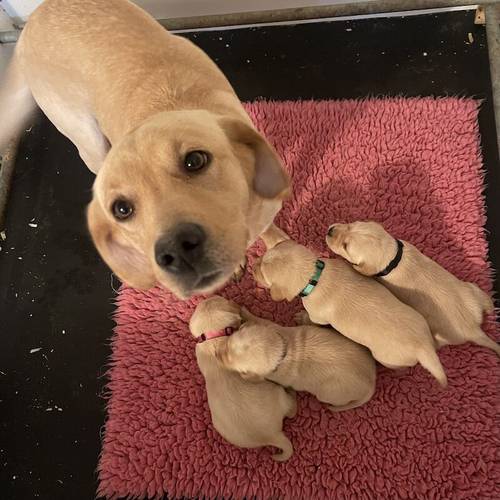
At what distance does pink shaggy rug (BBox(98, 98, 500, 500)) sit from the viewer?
6.87 feet

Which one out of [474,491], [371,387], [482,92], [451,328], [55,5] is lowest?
[474,491]

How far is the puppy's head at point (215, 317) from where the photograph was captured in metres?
2.03

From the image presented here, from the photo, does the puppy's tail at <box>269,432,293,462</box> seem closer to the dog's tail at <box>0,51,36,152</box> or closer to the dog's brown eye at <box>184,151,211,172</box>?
the dog's brown eye at <box>184,151,211,172</box>

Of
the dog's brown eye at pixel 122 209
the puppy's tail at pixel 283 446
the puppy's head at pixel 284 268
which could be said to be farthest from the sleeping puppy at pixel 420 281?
the dog's brown eye at pixel 122 209

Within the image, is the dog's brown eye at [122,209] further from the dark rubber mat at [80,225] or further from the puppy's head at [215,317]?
the dark rubber mat at [80,225]

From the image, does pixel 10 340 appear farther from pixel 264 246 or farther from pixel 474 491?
pixel 474 491

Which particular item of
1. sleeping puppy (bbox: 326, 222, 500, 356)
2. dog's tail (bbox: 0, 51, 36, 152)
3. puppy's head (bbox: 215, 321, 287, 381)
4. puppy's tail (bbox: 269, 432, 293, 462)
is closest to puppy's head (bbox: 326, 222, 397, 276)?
sleeping puppy (bbox: 326, 222, 500, 356)


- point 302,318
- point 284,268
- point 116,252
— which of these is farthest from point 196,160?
point 302,318

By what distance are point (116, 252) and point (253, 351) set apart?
0.57 m

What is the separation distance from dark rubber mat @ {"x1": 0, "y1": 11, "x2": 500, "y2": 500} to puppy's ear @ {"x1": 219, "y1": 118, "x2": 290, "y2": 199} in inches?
46.1

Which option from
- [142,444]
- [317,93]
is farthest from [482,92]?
[142,444]

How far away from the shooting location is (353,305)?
1.91m

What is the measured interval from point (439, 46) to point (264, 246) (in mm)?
1408

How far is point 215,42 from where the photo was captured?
3008mm
